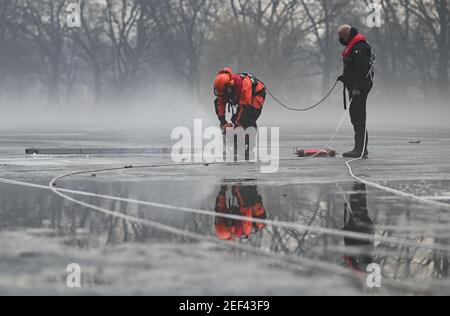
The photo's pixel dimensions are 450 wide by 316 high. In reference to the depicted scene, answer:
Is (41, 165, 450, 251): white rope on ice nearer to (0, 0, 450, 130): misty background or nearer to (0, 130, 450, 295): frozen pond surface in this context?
(0, 130, 450, 295): frozen pond surface

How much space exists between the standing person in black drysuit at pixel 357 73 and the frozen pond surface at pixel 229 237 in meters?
3.69

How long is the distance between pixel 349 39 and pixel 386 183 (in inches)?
207

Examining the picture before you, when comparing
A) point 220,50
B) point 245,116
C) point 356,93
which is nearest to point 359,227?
point 356,93

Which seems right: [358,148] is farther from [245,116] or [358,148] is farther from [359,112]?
[245,116]

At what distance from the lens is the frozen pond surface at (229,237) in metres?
5.84

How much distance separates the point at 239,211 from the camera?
923cm

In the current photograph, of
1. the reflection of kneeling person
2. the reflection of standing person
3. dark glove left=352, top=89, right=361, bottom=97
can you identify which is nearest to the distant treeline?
dark glove left=352, top=89, right=361, bottom=97

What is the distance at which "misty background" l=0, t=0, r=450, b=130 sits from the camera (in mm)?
61250

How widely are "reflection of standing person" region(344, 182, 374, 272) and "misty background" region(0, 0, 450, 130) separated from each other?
46661 mm

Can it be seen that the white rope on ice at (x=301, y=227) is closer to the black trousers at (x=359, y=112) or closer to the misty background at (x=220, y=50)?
the black trousers at (x=359, y=112)

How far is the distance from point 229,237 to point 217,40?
5851 centimetres
